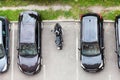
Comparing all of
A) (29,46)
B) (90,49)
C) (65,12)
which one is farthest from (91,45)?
(29,46)

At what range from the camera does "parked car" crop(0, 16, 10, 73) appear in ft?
100

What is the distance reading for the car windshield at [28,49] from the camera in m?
30.2

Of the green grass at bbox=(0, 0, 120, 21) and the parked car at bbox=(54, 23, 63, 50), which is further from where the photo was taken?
the green grass at bbox=(0, 0, 120, 21)

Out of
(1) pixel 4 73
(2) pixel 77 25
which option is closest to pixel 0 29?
(1) pixel 4 73

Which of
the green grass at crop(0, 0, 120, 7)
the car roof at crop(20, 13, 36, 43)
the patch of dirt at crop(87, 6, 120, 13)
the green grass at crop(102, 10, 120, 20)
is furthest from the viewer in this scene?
the green grass at crop(0, 0, 120, 7)

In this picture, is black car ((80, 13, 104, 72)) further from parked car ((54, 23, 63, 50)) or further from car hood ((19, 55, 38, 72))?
car hood ((19, 55, 38, 72))

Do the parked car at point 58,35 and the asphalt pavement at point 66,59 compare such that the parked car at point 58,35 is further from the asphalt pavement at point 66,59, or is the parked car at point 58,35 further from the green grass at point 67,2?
the green grass at point 67,2

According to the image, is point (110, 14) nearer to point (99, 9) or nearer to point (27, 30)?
point (99, 9)

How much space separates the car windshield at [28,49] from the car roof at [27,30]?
0.88 feet

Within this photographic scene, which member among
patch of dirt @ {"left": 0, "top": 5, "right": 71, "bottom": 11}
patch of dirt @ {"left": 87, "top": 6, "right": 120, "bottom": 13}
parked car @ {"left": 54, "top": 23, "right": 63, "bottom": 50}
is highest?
patch of dirt @ {"left": 0, "top": 5, "right": 71, "bottom": 11}

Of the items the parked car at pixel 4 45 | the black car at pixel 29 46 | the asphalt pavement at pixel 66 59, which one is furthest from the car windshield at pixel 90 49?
the parked car at pixel 4 45

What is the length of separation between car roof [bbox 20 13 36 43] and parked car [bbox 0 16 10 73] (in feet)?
4.01

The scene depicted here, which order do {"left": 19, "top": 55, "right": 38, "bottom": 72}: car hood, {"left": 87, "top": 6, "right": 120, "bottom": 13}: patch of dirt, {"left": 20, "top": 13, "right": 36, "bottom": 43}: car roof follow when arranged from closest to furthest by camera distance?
{"left": 19, "top": 55, "right": 38, "bottom": 72}: car hood → {"left": 20, "top": 13, "right": 36, "bottom": 43}: car roof → {"left": 87, "top": 6, "right": 120, "bottom": 13}: patch of dirt

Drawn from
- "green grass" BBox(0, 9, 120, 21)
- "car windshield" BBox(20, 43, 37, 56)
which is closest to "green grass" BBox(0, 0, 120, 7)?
"green grass" BBox(0, 9, 120, 21)
